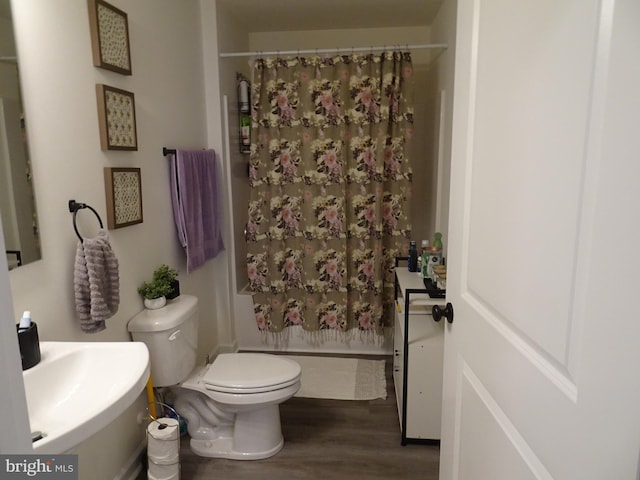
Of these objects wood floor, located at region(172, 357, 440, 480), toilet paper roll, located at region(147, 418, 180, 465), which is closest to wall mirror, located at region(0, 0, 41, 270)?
toilet paper roll, located at region(147, 418, 180, 465)

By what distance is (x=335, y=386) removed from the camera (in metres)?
2.72

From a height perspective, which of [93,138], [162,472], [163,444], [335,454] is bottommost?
[335,454]

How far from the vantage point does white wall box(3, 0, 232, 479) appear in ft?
4.50

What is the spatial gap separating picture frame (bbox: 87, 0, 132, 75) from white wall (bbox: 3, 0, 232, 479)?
3cm

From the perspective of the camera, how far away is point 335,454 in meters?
2.09

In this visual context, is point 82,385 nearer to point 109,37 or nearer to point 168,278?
point 168,278

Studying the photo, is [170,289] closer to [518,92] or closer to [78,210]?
[78,210]

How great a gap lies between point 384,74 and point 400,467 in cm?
227

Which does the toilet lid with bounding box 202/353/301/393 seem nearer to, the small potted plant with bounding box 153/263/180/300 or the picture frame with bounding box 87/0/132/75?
the small potted plant with bounding box 153/263/180/300

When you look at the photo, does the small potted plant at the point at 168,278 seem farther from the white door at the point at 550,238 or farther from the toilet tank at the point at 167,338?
the white door at the point at 550,238

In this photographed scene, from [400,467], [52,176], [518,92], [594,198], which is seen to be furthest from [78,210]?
[400,467]

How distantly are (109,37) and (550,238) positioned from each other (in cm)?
178

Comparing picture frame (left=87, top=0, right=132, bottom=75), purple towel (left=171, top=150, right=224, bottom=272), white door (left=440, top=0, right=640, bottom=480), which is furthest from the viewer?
purple towel (left=171, top=150, right=224, bottom=272)

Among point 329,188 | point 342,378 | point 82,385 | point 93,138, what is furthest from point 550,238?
point 342,378
